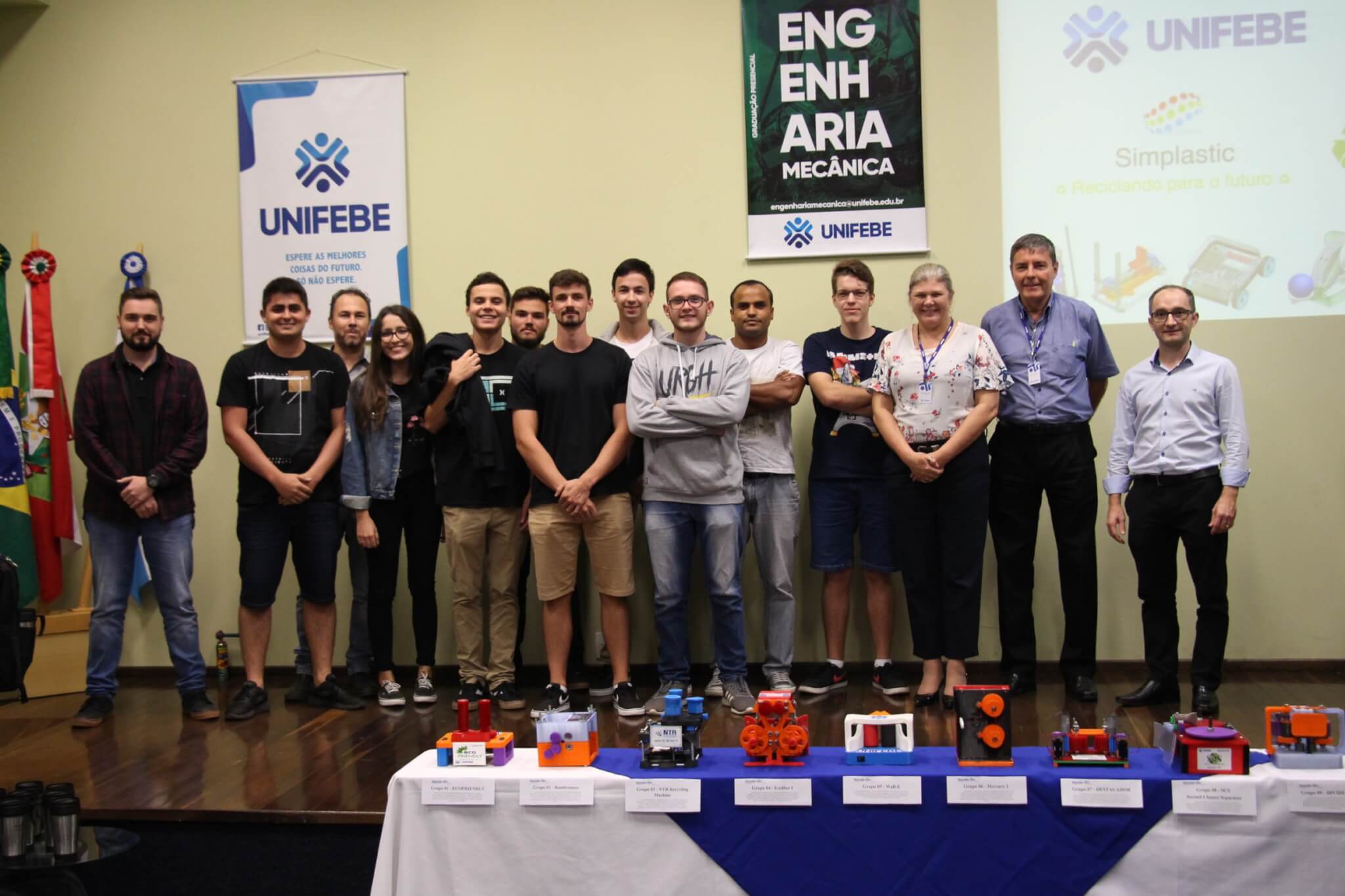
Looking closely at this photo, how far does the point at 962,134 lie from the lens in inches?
175

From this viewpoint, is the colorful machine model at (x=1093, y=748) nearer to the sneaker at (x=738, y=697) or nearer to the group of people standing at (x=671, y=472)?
the group of people standing at (x=671, y=472)

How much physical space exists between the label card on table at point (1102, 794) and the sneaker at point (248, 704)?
9.55ft

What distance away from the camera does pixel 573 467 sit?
3826mm

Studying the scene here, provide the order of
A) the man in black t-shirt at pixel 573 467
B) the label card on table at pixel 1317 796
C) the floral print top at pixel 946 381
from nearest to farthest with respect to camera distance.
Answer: the label card on table at pixel 1317 796, the floral print top at pixel 946 381, the man in black t-shirt at pixel 573 467

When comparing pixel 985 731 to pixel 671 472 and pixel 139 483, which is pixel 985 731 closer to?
pixel 671 472

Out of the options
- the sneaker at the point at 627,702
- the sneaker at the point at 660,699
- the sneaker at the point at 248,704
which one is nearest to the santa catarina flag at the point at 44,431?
the sneaker at the point at 248,704

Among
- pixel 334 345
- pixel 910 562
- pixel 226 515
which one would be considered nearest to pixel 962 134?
pixel 910 562

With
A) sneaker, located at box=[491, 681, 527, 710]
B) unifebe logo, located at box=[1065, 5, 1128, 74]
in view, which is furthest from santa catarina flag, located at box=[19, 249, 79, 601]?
unifebe logo, located at box=[1065, 5, 1128, 74]

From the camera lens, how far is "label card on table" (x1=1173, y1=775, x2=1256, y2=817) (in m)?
2.14

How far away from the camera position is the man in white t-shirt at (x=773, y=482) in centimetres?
398

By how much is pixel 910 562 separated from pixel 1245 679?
1.53 metres

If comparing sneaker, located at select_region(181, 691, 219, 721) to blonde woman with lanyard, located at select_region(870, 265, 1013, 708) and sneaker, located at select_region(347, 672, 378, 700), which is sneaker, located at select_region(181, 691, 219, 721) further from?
blonde woman with lanyard, located at select_region(870, 265, 1013, 708)

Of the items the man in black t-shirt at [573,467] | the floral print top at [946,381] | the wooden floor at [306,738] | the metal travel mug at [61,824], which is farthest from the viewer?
the man in black t-shirt at [573,467]

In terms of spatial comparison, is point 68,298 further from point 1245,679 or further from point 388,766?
point 1245,679
